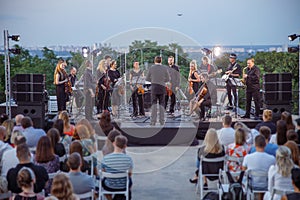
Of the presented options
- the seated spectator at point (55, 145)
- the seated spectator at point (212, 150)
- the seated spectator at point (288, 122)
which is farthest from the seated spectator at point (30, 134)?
the seated spectator at point (288, 122)

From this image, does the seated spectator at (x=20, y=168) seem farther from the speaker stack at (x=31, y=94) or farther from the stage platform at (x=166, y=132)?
the speaker stack at (x=31, y=94)

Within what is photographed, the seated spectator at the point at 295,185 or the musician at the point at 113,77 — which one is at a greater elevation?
the musician at the point at 113,77

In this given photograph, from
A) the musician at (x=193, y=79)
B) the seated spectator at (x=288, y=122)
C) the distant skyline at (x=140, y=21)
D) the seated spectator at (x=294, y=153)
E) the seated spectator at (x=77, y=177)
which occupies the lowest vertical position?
the seated spectator at (x=77, y=177)

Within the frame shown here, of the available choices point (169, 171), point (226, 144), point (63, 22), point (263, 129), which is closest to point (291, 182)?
point (263, 129)

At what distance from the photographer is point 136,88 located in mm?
12031

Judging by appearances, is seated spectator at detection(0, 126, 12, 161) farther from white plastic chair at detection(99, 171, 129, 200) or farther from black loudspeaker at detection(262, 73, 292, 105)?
black loudspeaker at detection(262, 73, 292, 105)

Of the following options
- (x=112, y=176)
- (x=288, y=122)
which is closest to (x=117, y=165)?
(x=112, y=176)

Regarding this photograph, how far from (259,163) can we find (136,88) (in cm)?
682

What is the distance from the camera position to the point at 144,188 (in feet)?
24.0

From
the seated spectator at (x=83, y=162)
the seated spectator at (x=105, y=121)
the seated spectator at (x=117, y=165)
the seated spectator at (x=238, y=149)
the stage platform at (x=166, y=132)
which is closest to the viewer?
the seated spectator at (x=83, y=162)

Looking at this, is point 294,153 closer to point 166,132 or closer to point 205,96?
point 166,132

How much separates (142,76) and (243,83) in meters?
2.41

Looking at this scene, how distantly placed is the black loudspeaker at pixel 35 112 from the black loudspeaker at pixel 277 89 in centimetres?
494

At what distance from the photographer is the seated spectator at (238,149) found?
606cm
